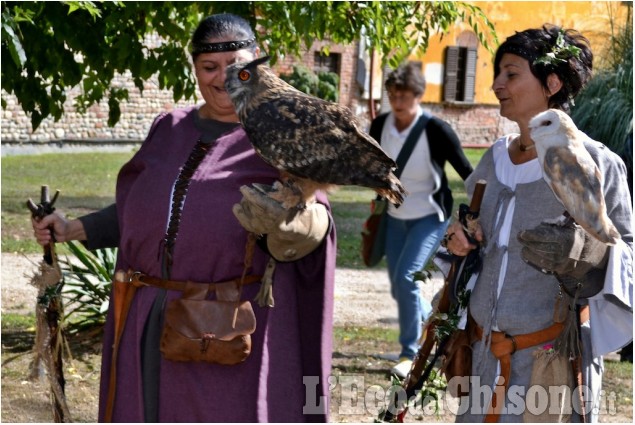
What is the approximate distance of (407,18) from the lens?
6.21 m

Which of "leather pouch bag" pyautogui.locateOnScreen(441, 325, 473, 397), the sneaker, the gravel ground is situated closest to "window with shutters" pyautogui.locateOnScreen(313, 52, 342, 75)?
the gravel ground

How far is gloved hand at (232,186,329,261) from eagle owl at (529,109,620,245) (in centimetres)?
74

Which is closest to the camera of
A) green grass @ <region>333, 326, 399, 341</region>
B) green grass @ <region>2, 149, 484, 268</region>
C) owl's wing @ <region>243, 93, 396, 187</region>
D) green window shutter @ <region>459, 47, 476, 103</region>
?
owl's wing @ <region>243, 93, 396, 187</region>

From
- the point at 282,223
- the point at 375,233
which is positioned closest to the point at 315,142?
the point at 282,223

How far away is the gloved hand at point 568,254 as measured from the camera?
9.71 feet

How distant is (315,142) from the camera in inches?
120

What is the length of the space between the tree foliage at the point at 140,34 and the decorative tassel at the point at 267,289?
2.13 m

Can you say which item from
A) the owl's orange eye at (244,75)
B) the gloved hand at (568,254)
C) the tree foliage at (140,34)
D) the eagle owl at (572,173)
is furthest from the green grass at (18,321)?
the eagle owl at (572,173)

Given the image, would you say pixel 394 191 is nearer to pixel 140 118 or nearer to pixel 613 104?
pixel 613 104

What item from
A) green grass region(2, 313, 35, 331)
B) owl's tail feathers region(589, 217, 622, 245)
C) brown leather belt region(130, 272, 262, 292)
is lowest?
green grass region(2, 313, 35, 331)

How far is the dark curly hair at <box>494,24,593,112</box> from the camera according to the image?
3.27m

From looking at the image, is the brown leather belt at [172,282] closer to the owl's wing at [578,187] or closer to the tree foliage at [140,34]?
the owl's wing at [578,187]

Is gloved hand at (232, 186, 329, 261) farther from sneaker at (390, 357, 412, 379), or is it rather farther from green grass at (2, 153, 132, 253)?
green grass at (2, 153, 132, 253)

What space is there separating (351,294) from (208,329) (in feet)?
20.2
